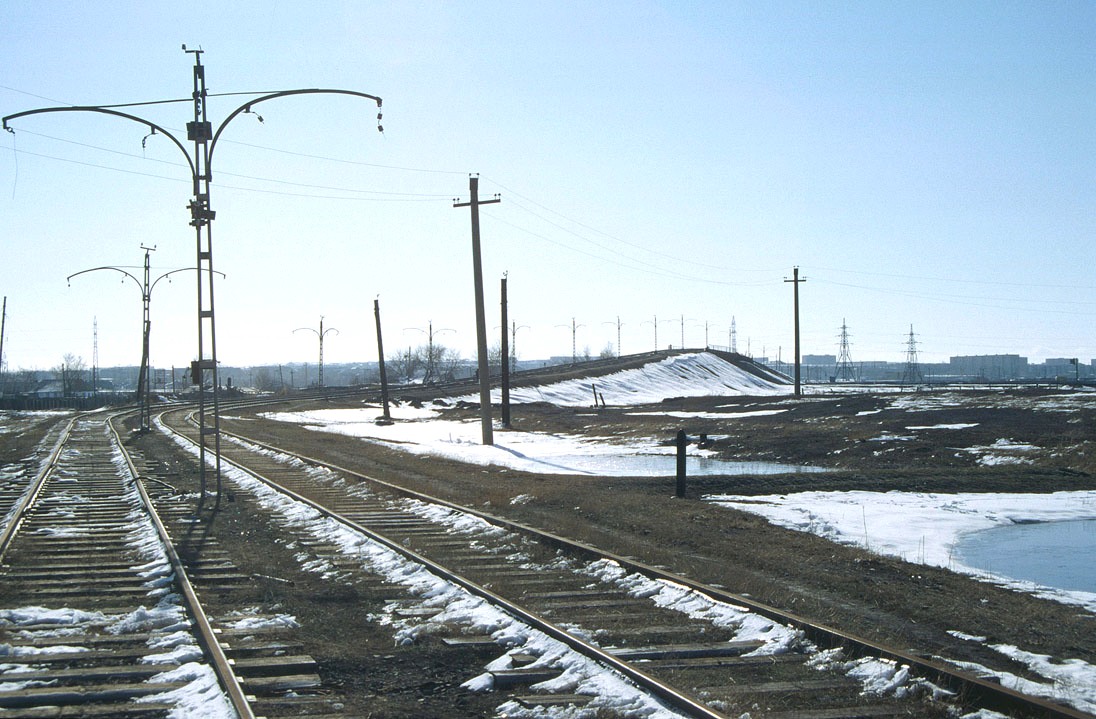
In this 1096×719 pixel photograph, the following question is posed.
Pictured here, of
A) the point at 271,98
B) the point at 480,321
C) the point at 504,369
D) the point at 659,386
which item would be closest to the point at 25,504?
the point at 271,98

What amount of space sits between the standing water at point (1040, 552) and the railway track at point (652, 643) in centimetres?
517

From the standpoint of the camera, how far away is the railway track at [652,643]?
6.99 meters

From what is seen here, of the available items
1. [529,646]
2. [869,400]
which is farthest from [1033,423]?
[529,646]

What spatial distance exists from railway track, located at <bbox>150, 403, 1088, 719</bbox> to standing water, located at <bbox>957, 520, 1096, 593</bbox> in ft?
17.0

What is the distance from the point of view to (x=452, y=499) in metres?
20.2

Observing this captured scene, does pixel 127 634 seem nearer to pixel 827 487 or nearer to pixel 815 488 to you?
pixel 815 488

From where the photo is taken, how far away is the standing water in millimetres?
13016

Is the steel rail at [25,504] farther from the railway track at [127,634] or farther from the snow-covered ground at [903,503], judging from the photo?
the snow-covered ground at [903,503]

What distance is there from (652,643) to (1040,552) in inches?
362

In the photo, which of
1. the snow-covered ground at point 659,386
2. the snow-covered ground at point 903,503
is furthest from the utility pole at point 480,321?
the snow-covered ground at point 659,386

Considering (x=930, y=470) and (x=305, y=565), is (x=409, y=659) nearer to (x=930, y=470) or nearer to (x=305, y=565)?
(x=305, y=565)

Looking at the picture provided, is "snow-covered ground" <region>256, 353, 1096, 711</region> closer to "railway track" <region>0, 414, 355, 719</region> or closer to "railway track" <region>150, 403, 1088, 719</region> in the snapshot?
"railway track" <region>150, 403, 1088, 719</region>

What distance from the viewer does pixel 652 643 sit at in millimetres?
8695

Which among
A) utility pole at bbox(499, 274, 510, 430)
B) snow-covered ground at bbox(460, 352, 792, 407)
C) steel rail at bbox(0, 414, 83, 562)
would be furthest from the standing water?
snow-covered ground at bbox(460, 352, 792, 407)
